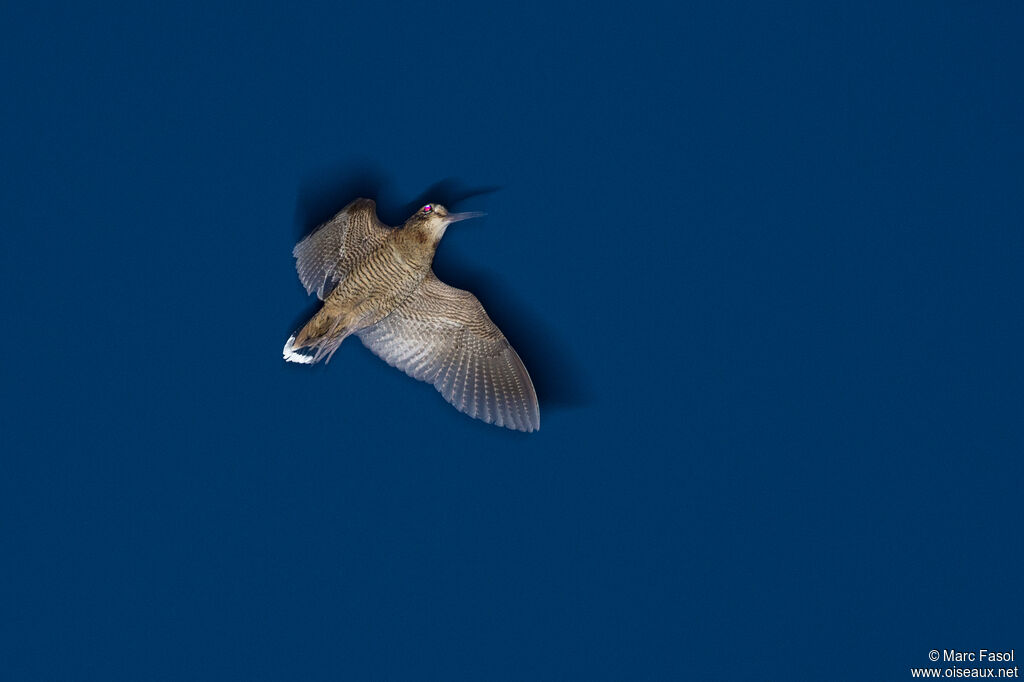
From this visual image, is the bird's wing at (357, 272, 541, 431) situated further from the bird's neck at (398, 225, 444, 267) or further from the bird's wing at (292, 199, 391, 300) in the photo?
the bird's wing at (292, 199, 391, 300)

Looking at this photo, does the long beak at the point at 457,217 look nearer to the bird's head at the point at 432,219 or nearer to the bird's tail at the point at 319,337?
the bird's head at the point at 432,219

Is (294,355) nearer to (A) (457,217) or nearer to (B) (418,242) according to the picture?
(B) (418,242)

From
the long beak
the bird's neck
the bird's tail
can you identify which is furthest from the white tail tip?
the long beak

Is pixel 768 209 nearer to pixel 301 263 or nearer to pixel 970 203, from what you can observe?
pixel 970 203

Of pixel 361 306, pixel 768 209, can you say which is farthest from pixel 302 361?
pixel 768 209

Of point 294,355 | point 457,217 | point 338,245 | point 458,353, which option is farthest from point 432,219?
point 294,355

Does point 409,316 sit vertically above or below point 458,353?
above
